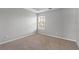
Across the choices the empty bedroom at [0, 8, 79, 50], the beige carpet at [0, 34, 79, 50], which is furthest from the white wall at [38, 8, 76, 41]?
the beige carpet at [0, 34, 79, 50]

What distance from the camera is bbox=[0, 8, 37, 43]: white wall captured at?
1.76 meters

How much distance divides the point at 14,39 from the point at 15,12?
55 cm

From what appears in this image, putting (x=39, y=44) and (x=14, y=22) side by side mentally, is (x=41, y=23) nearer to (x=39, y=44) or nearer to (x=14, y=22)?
(x=39, y=44)

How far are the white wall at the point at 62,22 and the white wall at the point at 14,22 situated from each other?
1.01 ft

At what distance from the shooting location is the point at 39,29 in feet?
6.12

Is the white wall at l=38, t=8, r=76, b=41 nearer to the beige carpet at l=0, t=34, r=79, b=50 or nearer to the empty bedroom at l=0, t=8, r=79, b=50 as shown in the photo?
the empty bedroom at l=0, t=8, r=79, b=50

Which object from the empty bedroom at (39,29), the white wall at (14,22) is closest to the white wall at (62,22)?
the empty bedroom at (39,29)

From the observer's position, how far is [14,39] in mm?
1802

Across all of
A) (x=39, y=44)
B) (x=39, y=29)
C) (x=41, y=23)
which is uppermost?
(x=41, y=23)

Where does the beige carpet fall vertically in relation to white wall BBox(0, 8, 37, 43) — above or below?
below

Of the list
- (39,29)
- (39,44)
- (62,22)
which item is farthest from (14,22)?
(62,22)

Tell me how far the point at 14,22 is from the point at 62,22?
0.97 meters
